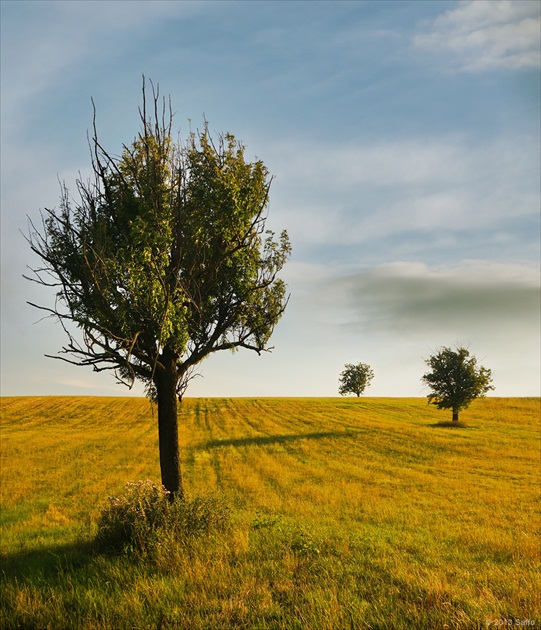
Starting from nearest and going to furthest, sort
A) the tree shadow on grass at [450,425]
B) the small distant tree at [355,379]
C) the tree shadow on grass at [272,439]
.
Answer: the tree shadow on grass at [272,439]
the tree shadow on grass at [450,425]
the small distant tree at [355,379]

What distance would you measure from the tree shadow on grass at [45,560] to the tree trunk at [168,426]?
2498 millimetres

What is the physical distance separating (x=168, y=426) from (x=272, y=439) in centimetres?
3109

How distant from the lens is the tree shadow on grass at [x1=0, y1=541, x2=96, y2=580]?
30.7 ft

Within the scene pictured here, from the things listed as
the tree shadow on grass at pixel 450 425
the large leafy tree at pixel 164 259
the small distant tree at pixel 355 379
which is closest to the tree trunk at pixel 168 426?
the large leafy tree at pixel 164 259

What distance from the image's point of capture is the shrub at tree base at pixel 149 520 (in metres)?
9.49

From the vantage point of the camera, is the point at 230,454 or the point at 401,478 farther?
the point at 230,454

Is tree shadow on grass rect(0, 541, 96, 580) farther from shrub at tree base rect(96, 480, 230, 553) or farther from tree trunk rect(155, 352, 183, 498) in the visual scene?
tree trunk rect(155, 352, 183, 498)

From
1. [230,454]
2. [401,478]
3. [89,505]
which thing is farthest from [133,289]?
[230,454]

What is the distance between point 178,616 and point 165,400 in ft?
22.3

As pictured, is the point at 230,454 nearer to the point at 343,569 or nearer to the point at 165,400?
the point at 165,400

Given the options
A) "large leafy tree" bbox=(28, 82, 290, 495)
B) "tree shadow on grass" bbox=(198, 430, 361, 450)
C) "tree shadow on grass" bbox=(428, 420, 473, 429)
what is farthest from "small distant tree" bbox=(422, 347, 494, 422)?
"large leafy tree" bbox=(28, 82, 290, 495)

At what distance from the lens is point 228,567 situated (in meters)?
8.23

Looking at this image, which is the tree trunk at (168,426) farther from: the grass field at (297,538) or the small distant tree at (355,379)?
the small distant tree at (355,379)

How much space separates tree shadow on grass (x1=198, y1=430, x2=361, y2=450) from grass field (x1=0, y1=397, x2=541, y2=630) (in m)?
0.21
